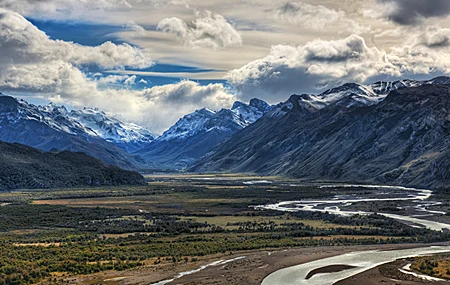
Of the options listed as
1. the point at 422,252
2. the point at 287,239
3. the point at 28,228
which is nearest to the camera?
the point at 422,252

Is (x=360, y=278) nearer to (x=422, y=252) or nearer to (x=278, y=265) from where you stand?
(x=278, y=265)

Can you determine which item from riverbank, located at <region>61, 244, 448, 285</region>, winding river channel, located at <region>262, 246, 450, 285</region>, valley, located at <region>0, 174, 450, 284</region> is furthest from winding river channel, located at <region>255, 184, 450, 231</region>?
riverbank, located at <region>61, 244, 448, 285</region>

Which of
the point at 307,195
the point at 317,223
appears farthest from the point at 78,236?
the point at 307,195

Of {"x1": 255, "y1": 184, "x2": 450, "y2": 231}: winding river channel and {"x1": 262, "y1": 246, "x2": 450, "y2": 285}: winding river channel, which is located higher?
{"x1": 262, "y1": 246, "x2": 450, "y2": 285}: winding river channel

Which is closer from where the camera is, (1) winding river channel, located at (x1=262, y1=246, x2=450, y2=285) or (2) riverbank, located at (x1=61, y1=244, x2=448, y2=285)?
(2) riverbank, located at (x1=61, y1=244, x2=448, y2=285)

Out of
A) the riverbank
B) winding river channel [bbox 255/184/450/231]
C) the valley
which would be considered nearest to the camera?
the riverbank

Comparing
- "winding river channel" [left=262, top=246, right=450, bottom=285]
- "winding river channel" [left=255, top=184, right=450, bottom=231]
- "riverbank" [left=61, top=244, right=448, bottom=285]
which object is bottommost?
"winding river channel" [left=255, top=184, right=450, bottom=231]

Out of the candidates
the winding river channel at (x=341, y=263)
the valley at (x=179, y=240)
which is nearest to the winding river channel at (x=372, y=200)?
the valley at (x=179, y=240)

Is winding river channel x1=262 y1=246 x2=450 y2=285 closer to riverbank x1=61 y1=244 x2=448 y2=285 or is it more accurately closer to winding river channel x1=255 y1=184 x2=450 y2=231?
riverbank x1=61 y1=244 x2=448 y2=285

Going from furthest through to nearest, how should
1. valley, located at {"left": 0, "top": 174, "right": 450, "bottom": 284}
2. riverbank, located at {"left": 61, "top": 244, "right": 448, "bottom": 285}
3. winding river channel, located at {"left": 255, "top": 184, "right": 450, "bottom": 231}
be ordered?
winding river channel, located at {"left": 255, "top": 184, "right": 450, "bottom": 231} → valley, located at {"left": 0, "top": 174, "right": 450, "bottom": 284} → riverbank, located at {"left": 61, "top": 244, "right": 448, "bottom": 285}
